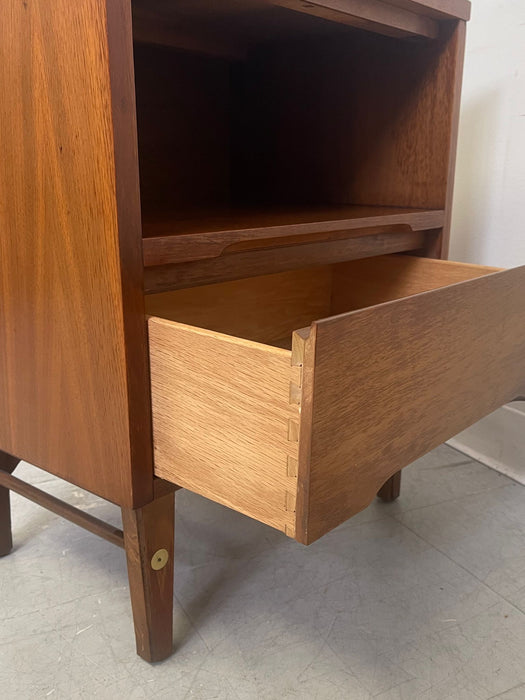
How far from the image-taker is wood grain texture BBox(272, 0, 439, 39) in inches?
26.7

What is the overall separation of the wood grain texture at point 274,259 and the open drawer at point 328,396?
48 mm

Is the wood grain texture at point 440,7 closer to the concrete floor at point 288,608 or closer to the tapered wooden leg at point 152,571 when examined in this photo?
the tapered wooden leg at point 152,571

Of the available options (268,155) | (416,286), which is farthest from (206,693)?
(268,155)

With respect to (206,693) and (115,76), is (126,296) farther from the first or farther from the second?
(206,693)

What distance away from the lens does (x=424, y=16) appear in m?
0.82

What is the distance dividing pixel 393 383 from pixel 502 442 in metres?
0.77

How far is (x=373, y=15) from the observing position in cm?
74

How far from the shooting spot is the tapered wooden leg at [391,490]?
3.53 ft

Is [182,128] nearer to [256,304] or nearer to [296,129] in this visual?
[296,129]

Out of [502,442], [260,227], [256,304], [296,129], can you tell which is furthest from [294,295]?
[502,442]

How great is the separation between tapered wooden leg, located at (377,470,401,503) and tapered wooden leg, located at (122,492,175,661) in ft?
1.54

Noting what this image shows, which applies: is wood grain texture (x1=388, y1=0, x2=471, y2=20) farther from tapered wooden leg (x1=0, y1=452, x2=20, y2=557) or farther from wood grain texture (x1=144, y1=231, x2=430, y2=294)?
tapered wooden leg (x1=0, y1=452, x2=20, y2=557)

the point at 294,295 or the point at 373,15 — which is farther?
the point at 294,295

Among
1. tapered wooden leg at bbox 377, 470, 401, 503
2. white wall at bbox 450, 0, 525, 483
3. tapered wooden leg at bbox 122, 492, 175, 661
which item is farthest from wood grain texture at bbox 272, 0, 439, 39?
tapered wooden leg at bbox 377, 470, 401, 503
